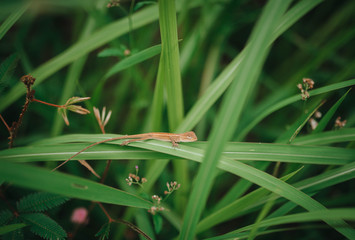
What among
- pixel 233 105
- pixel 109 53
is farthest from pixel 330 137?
pixel 109 53

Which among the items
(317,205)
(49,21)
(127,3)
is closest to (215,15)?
(127,3)

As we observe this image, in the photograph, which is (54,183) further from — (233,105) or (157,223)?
(233,105)

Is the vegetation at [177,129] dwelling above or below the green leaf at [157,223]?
above

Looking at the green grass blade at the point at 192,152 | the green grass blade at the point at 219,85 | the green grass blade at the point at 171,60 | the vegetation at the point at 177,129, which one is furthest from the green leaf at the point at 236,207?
the green grass blade at the point at 171,60

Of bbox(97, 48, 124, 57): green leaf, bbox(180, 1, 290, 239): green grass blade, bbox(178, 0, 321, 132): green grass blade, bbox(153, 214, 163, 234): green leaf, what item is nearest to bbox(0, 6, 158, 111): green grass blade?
bbox(97, 48, 124, 57): green leaf

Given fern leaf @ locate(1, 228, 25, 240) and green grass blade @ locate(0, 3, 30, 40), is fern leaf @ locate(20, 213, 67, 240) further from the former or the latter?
green grass blade @ locate(0, 3, 30, 40)

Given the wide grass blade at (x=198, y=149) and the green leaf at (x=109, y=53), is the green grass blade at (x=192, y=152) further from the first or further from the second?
the green leaf at (x=109, y=53)

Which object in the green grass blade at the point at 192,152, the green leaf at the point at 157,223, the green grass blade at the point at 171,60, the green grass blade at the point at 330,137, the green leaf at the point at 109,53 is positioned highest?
the green leaf at the point at 109,53

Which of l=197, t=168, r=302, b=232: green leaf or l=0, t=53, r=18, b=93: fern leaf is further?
l=0, t=53, r=18, b=93: fern leaf
